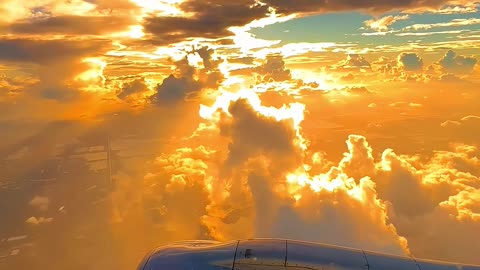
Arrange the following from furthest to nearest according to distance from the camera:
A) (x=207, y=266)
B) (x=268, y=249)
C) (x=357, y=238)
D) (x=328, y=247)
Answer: (x=357, y=238), (x=328, y=247), (x=268, y=249), (x=207, y=266)

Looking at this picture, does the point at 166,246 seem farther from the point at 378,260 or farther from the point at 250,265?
the point at 378,260

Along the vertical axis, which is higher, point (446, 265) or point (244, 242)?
point (244, 242)

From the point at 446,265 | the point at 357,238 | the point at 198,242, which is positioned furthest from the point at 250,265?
the point at 357,238

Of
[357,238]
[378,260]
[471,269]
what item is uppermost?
[378,260]

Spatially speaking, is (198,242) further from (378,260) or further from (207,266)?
(378,260)

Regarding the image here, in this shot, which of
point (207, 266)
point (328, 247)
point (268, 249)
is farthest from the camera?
point (328, 247)

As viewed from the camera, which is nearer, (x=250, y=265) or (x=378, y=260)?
(x=250, y=265)
